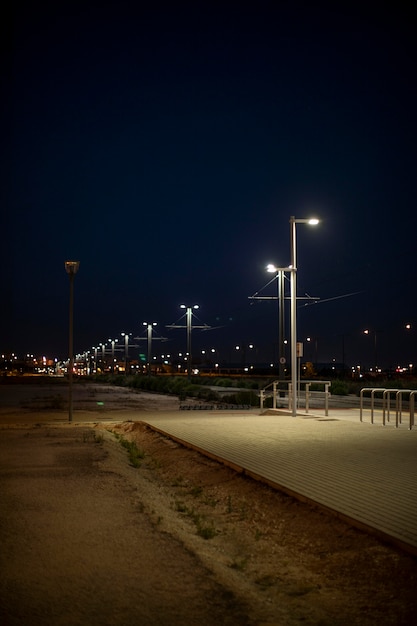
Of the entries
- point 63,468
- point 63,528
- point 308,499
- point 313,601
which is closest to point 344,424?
point 63,468

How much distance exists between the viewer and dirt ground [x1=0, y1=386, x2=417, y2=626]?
6.09 meters

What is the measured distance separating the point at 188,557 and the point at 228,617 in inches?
76.6

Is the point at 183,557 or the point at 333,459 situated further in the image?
the point at 333,459

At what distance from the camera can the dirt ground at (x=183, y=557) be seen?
609 centimetres

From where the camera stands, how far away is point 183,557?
25.5 feet

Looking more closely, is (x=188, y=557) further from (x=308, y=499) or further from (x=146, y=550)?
(x=308, y=499)

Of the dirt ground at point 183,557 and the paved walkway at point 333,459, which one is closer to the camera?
the dirt ground at point 183,557

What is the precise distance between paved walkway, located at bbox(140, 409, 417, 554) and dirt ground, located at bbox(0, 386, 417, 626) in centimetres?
32

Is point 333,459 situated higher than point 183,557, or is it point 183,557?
point 333,459

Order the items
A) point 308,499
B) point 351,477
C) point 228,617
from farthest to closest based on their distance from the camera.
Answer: point 351,477, point 308,499, point 228,617

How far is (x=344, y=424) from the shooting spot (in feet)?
72.9

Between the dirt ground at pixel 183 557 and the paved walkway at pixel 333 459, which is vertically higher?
the paved walkway at pixel 333 459

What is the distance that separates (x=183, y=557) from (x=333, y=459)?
21.8 ft

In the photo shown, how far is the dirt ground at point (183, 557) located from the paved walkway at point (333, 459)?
319mm
